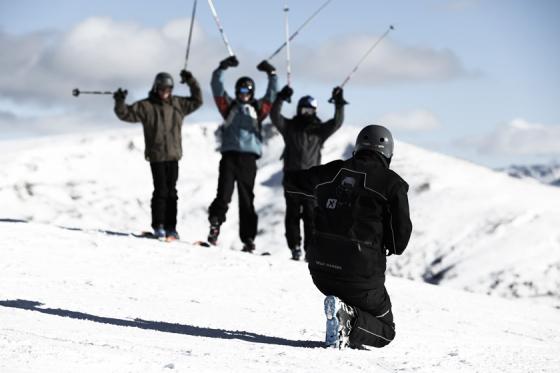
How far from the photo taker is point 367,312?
239 inches

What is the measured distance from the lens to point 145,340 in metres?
5.79

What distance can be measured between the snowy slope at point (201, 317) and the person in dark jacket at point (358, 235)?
0.83 ft

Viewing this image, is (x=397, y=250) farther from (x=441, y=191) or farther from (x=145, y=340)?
(x=441, y=191)

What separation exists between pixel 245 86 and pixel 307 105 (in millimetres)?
920

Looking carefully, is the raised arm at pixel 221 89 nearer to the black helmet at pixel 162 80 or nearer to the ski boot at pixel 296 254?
the black helmet at pixel 162 80

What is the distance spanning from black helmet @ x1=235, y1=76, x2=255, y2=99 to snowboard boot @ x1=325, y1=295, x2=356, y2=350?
5950 millimetres

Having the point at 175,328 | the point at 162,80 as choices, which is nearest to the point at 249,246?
the point at 162,80

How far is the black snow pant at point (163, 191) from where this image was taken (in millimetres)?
11109

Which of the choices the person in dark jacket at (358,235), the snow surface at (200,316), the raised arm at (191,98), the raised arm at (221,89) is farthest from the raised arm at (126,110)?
the person in dark jacket at (358,235)

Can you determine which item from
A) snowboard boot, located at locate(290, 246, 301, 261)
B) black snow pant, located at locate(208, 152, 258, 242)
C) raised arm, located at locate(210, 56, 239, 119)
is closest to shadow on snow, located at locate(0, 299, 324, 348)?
black snow pant, located at locate(208, 152, 258, 242)

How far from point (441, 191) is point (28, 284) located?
172 feet

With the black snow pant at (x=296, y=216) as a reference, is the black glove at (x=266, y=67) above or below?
above

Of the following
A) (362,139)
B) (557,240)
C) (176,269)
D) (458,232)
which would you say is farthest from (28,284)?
(458,232)

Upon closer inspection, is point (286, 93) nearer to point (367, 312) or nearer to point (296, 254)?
point (296, 254)
